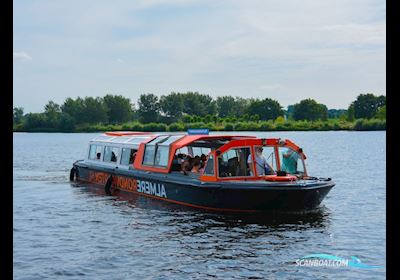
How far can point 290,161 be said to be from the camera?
21297 mm

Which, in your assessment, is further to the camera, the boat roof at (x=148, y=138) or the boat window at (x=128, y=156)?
the boat window at (x=128, y=156)

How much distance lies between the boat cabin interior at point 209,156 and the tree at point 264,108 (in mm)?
135024

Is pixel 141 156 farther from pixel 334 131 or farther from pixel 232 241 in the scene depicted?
pixel 334 131

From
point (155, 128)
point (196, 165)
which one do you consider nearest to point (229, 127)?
point (155, 128)

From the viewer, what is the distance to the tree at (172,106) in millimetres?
148625

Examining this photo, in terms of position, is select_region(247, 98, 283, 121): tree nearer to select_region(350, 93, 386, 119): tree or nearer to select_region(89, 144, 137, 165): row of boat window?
select_region(350, 93, 386, 119): tree


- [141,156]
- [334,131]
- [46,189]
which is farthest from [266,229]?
[334,131]

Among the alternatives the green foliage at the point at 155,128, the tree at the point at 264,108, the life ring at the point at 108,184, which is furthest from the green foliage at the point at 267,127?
the life ring at the point at 108,184

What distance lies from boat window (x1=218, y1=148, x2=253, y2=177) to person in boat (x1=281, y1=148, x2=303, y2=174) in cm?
198

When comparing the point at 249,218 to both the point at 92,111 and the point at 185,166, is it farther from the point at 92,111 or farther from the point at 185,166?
the point at 92,111

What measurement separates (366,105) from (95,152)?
13940 cm

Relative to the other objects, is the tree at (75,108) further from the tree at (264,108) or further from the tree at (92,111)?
the tree at (264,108)

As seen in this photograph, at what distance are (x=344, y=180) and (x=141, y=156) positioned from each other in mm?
14979
